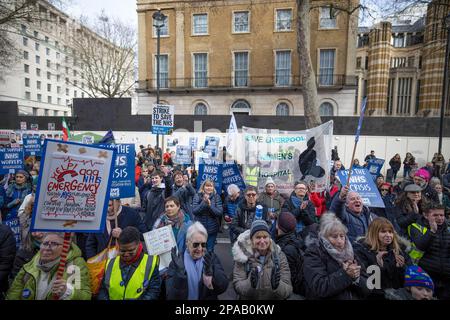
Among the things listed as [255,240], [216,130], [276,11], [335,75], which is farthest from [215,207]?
[276,11]

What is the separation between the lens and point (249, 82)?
2558 centimetres

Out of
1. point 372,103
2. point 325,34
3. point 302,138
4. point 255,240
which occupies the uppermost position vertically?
point 325,34

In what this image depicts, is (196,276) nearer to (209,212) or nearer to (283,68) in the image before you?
(209,212)

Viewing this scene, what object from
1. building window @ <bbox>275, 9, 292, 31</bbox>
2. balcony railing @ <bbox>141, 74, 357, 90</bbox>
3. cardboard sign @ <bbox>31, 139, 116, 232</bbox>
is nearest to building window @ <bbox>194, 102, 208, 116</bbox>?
balcony railing @ <bbox>141, 74, 357, 90</bbox>

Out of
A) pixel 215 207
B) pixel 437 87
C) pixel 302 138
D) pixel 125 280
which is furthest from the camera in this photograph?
pixel 437 87

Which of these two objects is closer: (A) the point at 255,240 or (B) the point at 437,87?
(A) the point at 255,240

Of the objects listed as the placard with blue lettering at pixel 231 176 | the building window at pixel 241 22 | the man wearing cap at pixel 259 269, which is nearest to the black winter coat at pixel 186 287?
the man wearing cap at pixel 259 269

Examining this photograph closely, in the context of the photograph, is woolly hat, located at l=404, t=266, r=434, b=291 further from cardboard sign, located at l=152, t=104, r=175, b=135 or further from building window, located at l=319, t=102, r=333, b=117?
building window, located at l=319, t=102, r=333, b=117

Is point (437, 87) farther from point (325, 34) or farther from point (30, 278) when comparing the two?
point (30, 278)

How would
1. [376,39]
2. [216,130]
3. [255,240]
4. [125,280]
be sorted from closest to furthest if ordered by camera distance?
[125,280] < [255,240] < [216,130] < [376,39]

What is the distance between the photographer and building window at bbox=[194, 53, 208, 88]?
26.5m

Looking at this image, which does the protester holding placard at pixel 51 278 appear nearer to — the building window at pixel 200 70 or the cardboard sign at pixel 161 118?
the cardboard sign at pixel 161 118

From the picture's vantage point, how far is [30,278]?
242 cm
